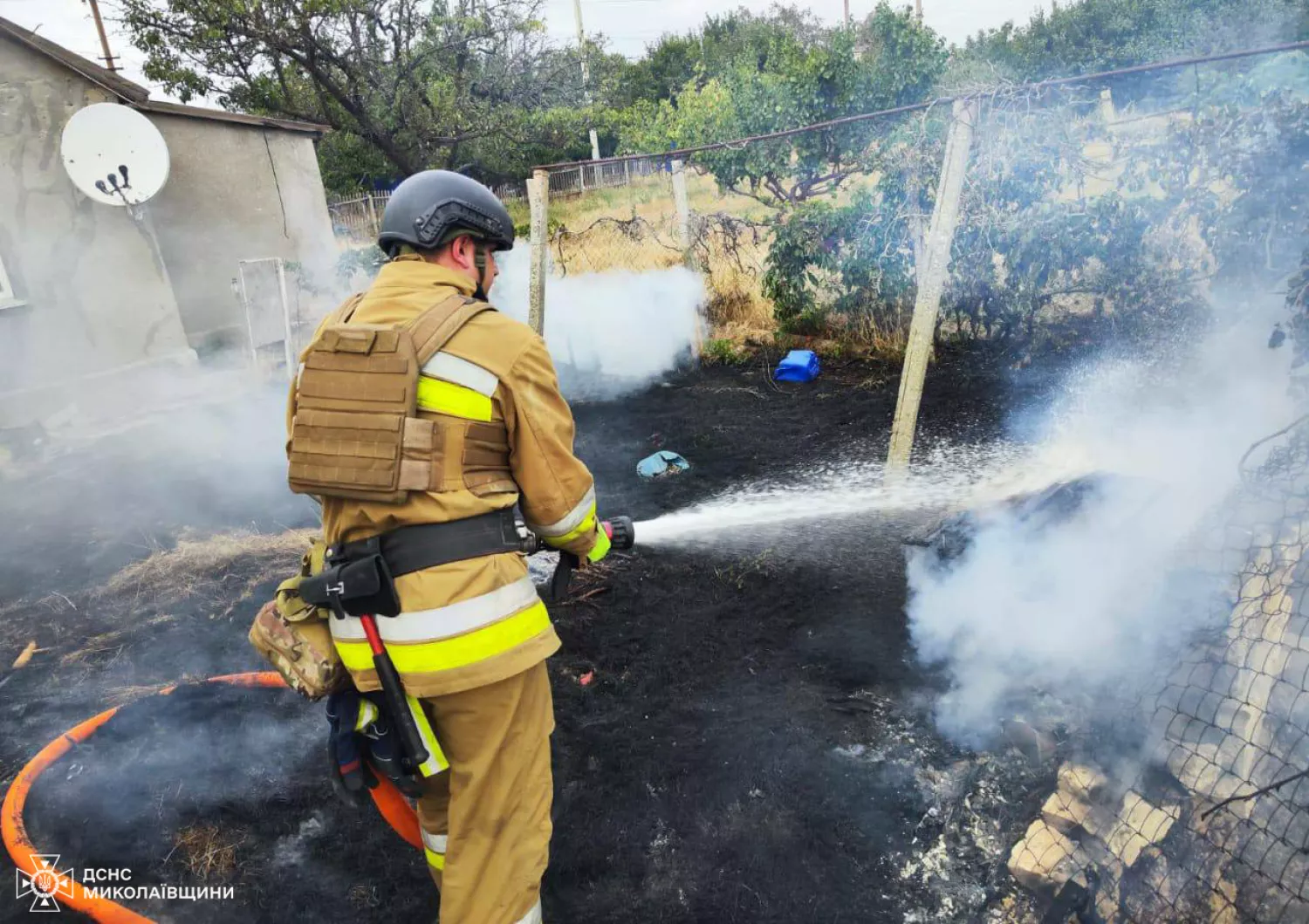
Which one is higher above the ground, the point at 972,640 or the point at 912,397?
the point at 912,397

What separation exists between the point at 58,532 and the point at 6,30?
6244mm

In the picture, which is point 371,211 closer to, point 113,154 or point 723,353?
point 113,154

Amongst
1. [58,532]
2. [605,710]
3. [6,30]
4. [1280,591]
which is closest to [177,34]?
[6,30]

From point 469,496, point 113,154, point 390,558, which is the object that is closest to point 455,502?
point 469,496

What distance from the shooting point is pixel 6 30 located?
28.5 feet

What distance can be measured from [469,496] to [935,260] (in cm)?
377

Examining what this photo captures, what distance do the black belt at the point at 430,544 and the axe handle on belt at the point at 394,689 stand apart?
20cm

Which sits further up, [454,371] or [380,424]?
[454,371]

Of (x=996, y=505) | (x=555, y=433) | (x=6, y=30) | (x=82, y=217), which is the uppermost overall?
(x=6, y=30)

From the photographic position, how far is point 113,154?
899cm

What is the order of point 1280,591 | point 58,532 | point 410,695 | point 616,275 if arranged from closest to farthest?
point 410,695
point 1280,591
point 58,532
point 616,275

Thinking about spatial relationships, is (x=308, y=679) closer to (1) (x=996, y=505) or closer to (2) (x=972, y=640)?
(2) (x=972, y=640)

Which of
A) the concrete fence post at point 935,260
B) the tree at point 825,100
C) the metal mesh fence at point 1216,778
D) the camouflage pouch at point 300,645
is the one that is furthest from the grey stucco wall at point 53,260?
the metal mesh fence at point 1216,778

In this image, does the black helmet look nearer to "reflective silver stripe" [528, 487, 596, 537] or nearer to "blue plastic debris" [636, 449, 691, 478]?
"reflective silver stripe" [528, 487, 596, 537]
